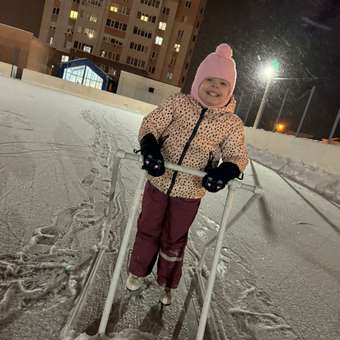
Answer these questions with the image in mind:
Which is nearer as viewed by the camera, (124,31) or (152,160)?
(152,160)

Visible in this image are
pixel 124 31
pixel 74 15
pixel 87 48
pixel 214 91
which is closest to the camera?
pixel 214 91

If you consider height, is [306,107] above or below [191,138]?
above

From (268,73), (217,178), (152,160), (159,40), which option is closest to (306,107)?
(268,73)

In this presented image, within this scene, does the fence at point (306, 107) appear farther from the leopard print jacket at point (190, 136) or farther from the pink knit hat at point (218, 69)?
the leopard print jacket at point (190, 136)

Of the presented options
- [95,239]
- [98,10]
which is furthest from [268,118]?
[98,10]

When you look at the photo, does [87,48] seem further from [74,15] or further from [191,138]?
[191,138]

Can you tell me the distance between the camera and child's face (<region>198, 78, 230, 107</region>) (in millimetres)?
2312

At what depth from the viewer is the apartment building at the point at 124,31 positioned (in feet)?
167

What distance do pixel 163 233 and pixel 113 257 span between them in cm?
70

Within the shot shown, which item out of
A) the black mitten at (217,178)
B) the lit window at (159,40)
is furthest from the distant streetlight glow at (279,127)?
the lit window at (159,40)

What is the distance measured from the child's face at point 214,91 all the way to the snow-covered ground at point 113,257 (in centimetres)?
140

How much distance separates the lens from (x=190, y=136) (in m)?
2.32

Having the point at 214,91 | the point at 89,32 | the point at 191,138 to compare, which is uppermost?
the point at 89,32

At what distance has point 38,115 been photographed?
30.9 ft
